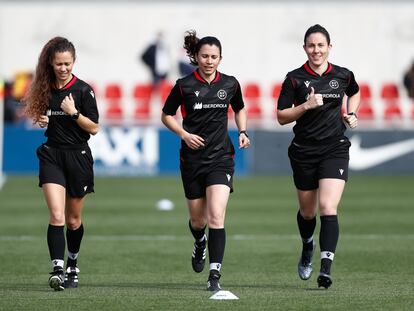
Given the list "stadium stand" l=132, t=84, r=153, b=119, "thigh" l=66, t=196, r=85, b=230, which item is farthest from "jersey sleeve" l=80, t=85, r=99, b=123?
"stadium stand" l=132, t=84, r=153, b=119

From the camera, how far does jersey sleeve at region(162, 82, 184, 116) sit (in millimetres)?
10969

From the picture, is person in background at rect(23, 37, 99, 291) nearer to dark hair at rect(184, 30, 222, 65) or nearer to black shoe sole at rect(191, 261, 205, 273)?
dark hair at rect(184, 30, 222, 65)

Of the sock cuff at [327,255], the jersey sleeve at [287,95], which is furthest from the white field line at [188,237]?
the sock cuff at [327,255]

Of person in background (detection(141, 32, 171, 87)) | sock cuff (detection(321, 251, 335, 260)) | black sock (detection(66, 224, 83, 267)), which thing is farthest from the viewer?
person in background (detection(141, 32, 171, 87))

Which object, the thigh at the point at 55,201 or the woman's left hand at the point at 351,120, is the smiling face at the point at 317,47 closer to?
the woman's left hand at the point at 351,120

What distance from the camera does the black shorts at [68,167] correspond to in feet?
35.5

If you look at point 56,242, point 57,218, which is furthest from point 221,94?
point 56,242

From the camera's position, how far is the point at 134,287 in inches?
433

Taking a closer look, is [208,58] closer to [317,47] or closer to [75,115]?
[317,47]

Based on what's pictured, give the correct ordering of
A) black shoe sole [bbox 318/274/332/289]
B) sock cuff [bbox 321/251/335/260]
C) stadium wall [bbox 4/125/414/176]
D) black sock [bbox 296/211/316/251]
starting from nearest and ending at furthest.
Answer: black shoe sole [bbox 318/274/332/289]
sock cuff [bbox 321/251/335/260]
black sock [bbox 296/211/316/251]
stadium wall [bbox 4/125/414/176]

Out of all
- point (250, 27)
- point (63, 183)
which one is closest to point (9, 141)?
point (250, 27)

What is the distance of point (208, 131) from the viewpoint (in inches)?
432

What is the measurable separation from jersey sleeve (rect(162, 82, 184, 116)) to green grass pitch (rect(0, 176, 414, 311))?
1604mm

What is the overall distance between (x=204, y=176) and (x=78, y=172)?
1130mm
